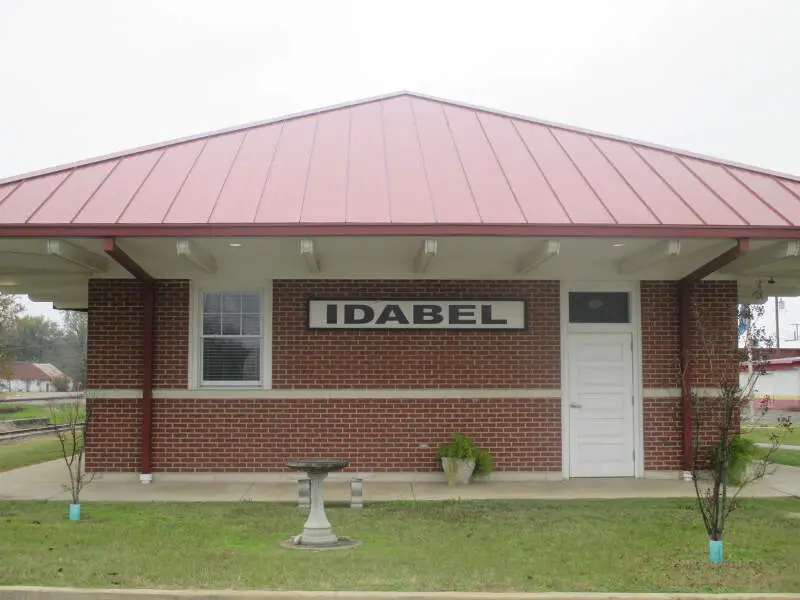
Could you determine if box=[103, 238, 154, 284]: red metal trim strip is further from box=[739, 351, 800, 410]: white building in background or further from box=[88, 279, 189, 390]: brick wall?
box=[739, 351, 800, 410]: white building in background

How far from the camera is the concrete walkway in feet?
37.9

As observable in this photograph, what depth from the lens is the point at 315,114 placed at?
16031 millimetres

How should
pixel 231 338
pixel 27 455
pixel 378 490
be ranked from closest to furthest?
pixel 378 490
pixel 231 338
pixel 27 455

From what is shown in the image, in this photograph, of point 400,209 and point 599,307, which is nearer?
point 400,209

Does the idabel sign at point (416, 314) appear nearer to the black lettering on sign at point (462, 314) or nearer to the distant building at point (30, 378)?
the black lettering on sign at point (462, 314)

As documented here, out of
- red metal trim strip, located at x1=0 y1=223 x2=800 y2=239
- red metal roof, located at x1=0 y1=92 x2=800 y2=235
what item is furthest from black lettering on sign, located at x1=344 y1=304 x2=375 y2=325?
red metal trim strip, located at x1=0 y1=223 x2=800 y2=239

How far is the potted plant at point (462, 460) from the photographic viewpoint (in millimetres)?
12547

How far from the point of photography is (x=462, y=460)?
12555mm

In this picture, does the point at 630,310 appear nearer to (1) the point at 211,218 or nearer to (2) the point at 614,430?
(2) the point at 614,430

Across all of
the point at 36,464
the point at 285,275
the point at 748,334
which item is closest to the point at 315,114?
the point at 285,275

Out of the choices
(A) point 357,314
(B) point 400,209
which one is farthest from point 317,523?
(A) point 357,314

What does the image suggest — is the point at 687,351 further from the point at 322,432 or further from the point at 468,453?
the point at 322,432

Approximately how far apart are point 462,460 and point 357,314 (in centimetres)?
256

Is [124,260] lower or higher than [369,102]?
lower
